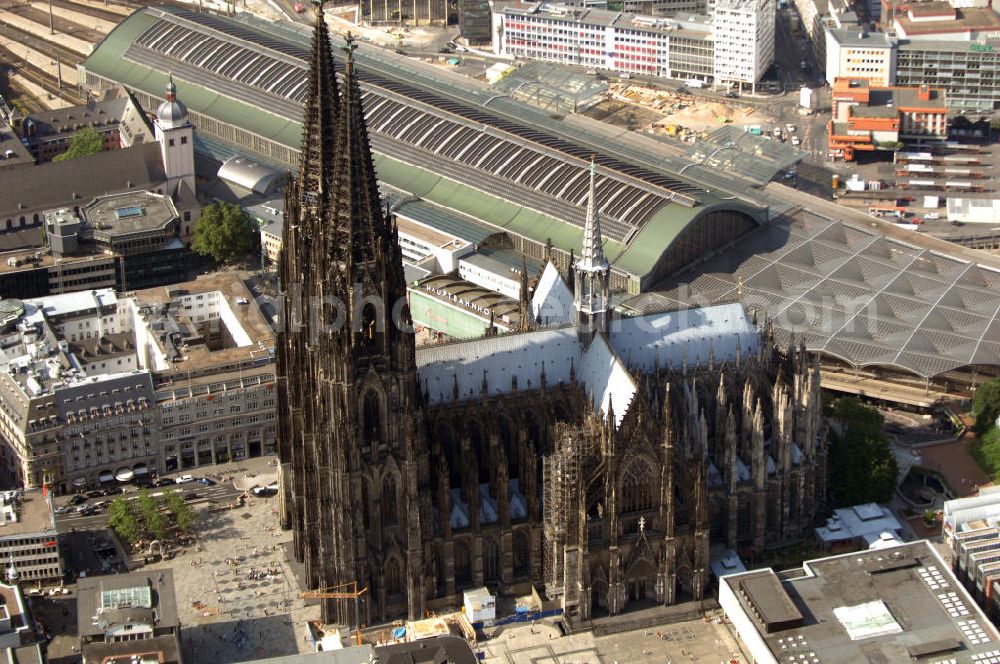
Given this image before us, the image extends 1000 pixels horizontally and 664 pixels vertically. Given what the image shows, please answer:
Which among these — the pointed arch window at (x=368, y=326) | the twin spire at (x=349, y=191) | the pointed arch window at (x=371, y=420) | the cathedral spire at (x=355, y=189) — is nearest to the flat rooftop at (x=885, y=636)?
the pointed arch window at (x=371, y=420)

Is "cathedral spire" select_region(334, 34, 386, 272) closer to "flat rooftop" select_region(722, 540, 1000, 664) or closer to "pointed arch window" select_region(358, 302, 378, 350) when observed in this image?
"pointed arch window" select_region(358, 302, 378, 350)

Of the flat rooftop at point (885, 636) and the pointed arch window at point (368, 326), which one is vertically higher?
the pointed arch window at point (368, 326)

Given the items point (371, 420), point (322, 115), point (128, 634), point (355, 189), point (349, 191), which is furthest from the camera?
point (371, 420)

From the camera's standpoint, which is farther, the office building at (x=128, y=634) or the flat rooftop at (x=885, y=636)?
the flat rooftop at (x=885, y=636)

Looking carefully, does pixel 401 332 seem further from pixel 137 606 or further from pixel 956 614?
pixel 956 614

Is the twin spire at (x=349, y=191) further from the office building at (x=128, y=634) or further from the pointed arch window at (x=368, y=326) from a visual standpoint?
the office building at (x=128, y=634)

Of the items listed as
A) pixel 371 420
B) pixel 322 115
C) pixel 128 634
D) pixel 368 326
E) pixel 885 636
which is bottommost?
pixel 885 636

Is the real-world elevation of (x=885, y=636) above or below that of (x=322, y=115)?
below

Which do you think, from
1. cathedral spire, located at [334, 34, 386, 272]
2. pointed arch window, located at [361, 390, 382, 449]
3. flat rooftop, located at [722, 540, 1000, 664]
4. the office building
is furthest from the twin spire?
flat rooftop, located at [722, 540, 1000, 664]

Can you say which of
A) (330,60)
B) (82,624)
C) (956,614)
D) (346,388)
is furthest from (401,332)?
(956,614)

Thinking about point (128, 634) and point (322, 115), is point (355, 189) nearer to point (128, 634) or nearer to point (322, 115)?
point (322, 115)

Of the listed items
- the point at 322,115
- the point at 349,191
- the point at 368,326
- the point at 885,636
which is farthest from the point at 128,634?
the point at 885,636
